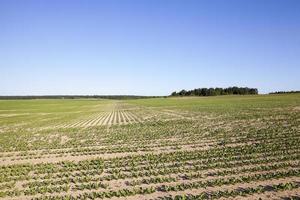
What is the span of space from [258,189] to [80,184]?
7434 millimetres

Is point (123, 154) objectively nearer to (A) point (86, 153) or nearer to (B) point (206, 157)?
(A) point (86, 153)

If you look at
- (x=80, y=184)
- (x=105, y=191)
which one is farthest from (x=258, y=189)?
(x=80, y=184)

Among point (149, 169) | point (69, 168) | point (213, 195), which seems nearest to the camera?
point (213, 195)

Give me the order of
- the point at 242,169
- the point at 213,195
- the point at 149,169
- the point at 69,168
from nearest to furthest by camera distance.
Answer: the point at 213,195
the point at 242,169
the point at 149,169
the point at 69,168

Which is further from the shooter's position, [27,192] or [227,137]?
[227,137]

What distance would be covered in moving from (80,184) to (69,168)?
12.2ft

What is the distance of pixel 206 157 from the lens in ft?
64.5

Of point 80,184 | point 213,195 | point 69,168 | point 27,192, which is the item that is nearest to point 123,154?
point 69,168

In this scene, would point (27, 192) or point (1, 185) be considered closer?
point (27, 192)

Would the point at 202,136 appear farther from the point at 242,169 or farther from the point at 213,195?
the point at 213,195

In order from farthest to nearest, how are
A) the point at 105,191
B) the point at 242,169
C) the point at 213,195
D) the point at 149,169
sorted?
the point at 149,169
the point at 242,169
the point at 105,191
the point at 213,195

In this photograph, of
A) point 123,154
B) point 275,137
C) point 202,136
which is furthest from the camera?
point 202,136

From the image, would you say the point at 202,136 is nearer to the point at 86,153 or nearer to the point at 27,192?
the point at 86,153

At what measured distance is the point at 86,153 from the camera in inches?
918
